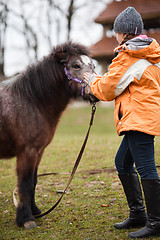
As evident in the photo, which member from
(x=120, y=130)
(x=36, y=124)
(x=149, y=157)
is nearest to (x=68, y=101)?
(x=36, y=124)

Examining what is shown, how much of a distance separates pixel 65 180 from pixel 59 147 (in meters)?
3.01

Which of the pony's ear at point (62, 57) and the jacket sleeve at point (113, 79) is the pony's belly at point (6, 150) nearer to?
the pony's ear at point (62, 57)

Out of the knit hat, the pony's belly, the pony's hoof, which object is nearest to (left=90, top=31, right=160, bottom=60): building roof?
the pony's belly

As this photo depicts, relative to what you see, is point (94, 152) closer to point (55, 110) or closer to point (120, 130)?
point (55, 110)

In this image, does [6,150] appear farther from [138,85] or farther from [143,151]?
[138,85]

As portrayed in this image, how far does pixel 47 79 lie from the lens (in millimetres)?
3600

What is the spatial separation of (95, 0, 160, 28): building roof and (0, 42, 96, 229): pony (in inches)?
734

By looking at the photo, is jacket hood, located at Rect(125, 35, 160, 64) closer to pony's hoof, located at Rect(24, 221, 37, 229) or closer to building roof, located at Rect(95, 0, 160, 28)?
→ pony's hoof, located at Rect(24, 221, 37, 229)

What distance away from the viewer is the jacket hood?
8.41 feet

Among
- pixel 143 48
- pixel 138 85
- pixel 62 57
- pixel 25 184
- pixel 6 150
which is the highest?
pixel 143 48

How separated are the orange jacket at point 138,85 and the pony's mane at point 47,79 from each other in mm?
1055

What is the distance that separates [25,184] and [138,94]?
6.05 ft

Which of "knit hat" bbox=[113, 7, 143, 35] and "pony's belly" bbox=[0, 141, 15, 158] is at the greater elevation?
"knit hat" bbox=[113, 7, 143, 35]

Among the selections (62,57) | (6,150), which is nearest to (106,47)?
(62,57)
